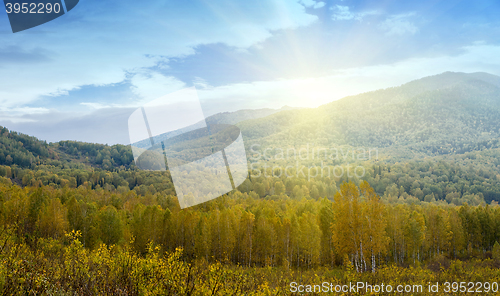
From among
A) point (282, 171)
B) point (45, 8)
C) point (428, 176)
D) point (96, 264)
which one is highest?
point (45, 8)

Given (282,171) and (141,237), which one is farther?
(282,171)

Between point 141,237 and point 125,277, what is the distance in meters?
38.3

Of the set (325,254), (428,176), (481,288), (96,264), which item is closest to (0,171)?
(325,254)

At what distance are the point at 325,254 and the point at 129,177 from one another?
143738 mm

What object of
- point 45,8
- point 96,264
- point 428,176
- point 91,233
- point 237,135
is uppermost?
point 45,8

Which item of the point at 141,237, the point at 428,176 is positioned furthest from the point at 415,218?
the point at 428,176

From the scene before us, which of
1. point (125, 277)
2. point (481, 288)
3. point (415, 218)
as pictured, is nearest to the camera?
point (125, 277)

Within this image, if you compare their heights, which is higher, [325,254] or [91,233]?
[91,233]

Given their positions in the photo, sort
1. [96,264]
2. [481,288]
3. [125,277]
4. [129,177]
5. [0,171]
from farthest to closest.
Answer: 1. [129,177]
2. [0,171]
3. [481,288]
4. [96,264]
5. [125,277]

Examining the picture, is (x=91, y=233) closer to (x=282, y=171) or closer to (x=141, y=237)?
(x=141, y=237)

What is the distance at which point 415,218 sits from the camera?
53.4m

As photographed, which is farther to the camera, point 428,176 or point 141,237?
point 428,176

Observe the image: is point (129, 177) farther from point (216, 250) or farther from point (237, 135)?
point (237, 135)

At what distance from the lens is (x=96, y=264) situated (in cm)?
1189
